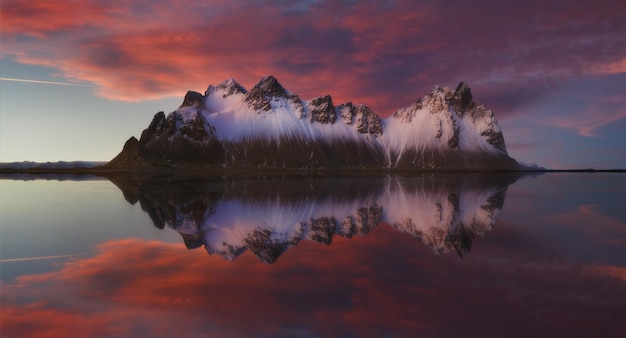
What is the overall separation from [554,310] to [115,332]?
1345 cm

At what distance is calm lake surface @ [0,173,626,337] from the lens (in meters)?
12.1

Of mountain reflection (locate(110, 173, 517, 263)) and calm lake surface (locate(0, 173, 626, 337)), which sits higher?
mountain reflection (locate(110, 173, 517, 263))

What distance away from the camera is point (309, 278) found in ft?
55.6

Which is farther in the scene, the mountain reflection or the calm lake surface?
the mountain reflection

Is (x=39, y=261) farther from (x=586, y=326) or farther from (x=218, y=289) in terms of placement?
(x=586, y=326)

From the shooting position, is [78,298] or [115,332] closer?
[115,332]

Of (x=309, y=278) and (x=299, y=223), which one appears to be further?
(x=299, y=223)

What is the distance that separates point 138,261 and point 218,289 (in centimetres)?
633

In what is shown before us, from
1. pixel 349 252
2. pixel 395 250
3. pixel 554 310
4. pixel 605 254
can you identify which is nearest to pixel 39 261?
pixel 349 252

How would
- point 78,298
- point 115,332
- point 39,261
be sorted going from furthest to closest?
point 39,261 → point 78,298 → point 115,332

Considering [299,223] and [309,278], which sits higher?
[299,223]

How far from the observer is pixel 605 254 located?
70.4ft

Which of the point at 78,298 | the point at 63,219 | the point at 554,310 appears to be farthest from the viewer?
the point at 63,219

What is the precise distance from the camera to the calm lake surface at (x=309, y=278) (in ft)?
39.5
